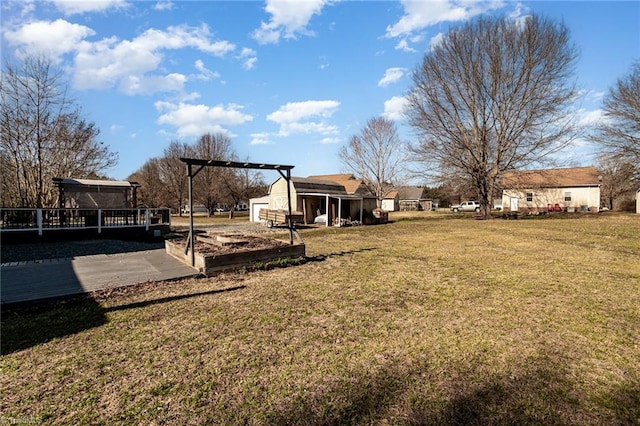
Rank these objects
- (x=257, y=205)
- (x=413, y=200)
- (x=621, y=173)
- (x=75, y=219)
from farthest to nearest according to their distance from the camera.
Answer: (x=413, y=200), (x=257, y=205), (x=621, y=173), (x=75, y=219)

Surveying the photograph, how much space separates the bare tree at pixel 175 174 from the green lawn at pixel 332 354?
122ft

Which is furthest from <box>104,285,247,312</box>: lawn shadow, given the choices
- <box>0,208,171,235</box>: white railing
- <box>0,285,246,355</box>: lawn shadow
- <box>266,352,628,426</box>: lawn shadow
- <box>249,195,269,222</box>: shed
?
<box>249,195,269,222</box>: shed

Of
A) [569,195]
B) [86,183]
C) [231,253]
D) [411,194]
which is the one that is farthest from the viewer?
[411,194]

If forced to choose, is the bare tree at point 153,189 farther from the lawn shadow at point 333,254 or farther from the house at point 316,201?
the lawn shadow at point 333,254

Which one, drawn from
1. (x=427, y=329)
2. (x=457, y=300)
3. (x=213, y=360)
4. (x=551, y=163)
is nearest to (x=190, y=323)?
(x=213, y=360)

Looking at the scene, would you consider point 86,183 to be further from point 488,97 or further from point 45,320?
point 488,97

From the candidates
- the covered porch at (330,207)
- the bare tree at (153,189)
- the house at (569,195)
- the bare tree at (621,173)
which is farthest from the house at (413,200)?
the bare tree at (153,189)

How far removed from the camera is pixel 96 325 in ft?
13.3

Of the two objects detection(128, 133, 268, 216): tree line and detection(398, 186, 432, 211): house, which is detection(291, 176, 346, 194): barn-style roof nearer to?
detection(128, 133, 268, 216): tree line

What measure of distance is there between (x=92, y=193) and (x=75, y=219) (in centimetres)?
331

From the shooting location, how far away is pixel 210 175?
39.1 metres

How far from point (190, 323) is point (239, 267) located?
3003mm

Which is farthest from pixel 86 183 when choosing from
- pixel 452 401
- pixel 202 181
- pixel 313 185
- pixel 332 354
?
pixel 202 181

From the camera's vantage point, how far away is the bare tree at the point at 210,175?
126ft
